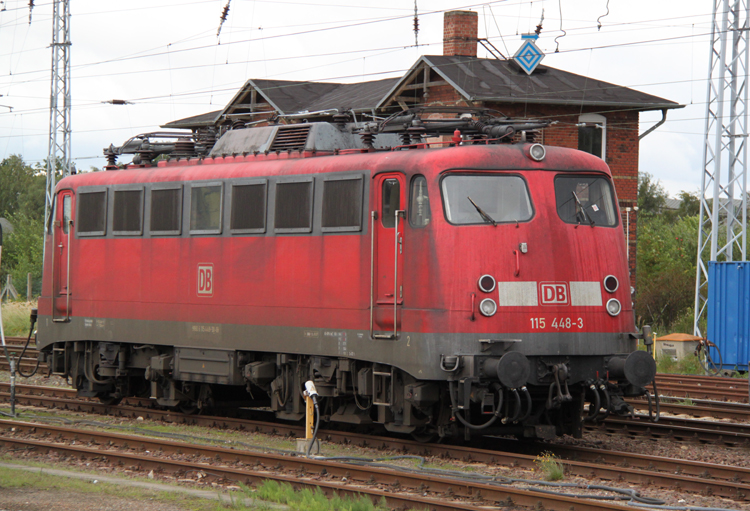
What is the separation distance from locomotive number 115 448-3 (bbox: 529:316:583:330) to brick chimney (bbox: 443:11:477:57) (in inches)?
952

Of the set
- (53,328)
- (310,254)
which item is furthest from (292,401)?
(53,328)

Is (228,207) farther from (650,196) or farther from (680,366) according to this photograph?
(650,196)

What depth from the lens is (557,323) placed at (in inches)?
448

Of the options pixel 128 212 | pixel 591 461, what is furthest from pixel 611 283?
pixel 128 212

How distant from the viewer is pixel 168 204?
14852 mm

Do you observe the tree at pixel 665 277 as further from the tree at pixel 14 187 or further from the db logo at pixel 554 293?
the tree at pixel 14 187

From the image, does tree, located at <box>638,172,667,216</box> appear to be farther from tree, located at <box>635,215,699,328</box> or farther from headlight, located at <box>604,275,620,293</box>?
headlight, located at <box>604,275,620,293</box>

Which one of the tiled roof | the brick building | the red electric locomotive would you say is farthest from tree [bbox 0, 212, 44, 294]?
the red electric locomotive

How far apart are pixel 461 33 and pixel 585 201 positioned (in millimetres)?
23549

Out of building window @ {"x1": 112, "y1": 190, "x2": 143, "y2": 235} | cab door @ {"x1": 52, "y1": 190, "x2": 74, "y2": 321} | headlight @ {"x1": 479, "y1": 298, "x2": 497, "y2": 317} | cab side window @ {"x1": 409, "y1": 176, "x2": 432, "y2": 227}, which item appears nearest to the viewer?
headlight @ {"x1": 479, "y1": 298, "x2": 497, "y2": 317}

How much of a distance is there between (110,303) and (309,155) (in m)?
4.44

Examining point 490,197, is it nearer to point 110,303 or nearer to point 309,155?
point 309,155

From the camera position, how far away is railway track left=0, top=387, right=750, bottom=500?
9859 mm

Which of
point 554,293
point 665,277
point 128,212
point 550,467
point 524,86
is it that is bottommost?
point 550,467
